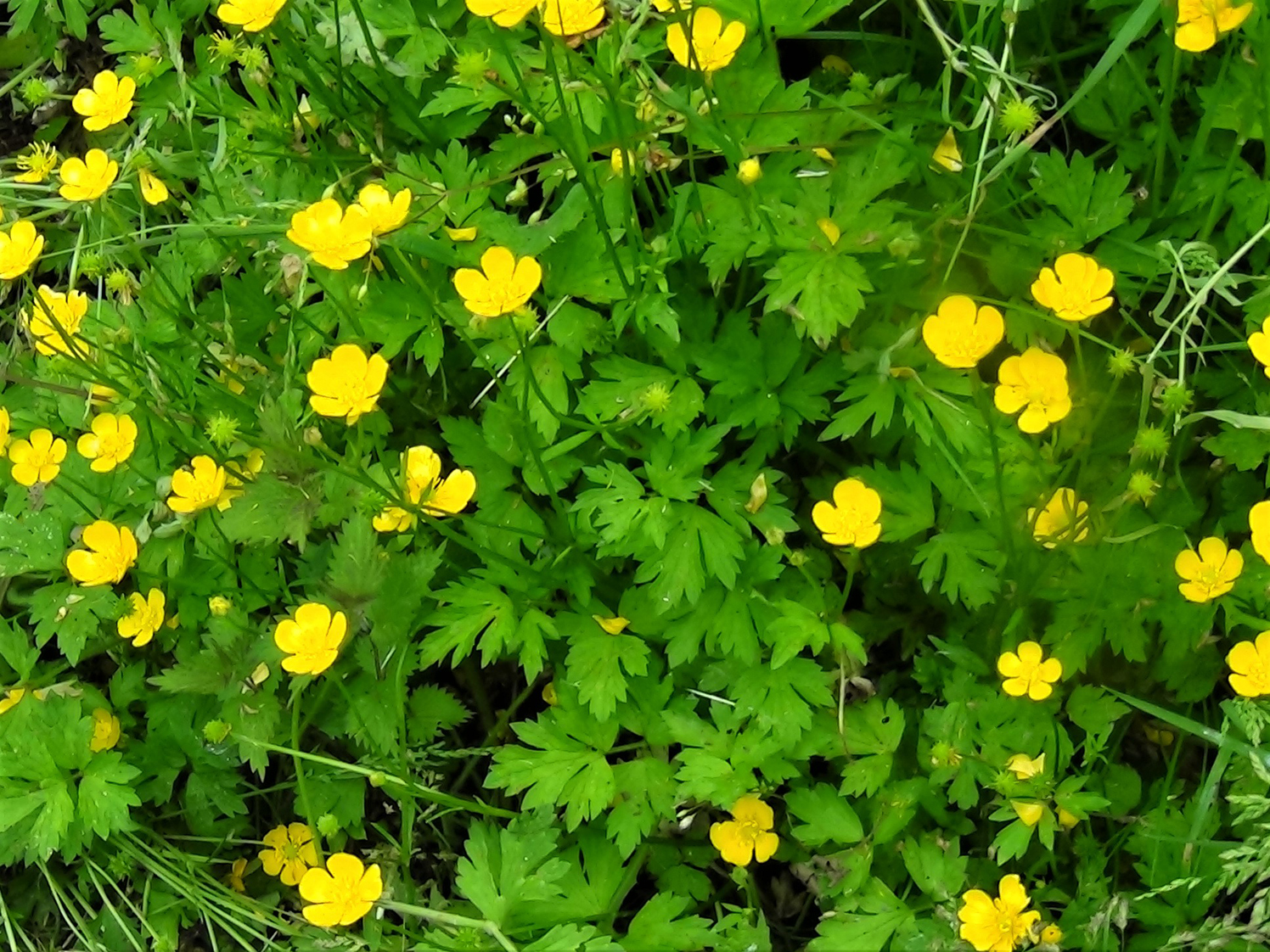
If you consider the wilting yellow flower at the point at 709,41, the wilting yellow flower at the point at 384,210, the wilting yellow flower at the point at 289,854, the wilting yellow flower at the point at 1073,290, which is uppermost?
the wilting yellow flower at the point at 709,41

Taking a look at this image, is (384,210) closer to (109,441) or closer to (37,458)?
(109,441)

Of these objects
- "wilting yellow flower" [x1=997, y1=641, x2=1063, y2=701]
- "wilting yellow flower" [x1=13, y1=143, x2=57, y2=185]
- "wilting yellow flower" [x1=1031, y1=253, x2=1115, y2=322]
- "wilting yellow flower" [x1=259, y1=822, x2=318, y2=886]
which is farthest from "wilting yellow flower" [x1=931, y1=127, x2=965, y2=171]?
"wilting yellow flower" [x1=13, y1=143, x2=57, y2=185]

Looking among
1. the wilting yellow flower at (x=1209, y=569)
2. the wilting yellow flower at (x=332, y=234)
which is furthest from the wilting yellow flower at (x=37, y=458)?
the wilting yellow flower at (x=1209, y=569)

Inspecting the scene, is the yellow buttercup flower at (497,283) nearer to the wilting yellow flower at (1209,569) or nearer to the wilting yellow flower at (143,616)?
the wilting yellow flower at (143,616)

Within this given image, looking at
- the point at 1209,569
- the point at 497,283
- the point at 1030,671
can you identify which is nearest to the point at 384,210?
the point at 497,283

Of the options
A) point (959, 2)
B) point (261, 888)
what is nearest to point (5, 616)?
point (261, 888)

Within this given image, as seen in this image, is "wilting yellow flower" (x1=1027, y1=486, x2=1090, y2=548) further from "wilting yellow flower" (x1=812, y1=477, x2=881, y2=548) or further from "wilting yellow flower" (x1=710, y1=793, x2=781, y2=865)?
"wilting yellow flower" (x1=710, y1=793, x2=781, y2=865)

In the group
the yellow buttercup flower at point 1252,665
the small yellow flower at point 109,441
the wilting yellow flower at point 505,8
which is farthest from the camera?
the small yellow flower at point 109,441

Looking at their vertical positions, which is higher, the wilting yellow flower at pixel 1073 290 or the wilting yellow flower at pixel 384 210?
the wilting yellow flower at pixel 384 210
